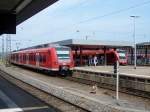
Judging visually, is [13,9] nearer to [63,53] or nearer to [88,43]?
[63,53]

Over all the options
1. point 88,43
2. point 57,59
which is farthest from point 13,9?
point 88,43

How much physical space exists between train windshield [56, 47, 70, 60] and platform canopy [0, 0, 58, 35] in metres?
20.1

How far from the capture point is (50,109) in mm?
15391

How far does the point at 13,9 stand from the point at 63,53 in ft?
72.8

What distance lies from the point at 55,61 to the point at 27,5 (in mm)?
22118

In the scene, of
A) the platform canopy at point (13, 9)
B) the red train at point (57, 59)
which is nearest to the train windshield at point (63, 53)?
the red train at point (57, 59)

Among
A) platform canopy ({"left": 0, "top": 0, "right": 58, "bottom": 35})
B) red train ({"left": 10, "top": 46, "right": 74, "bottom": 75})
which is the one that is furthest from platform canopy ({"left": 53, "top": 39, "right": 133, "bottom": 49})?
platform canopy ({"left": 0, "top": 0, "right": 58, "bottom": 35})

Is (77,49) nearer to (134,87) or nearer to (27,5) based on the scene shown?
(134,87)

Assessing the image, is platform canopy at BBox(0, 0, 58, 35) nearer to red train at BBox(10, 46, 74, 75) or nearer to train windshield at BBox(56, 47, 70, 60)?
red train at BBox(10, 46, 74, 75)

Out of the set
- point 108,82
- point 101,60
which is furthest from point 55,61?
point 101,60

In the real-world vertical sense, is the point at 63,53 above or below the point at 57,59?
above

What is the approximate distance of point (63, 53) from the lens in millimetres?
39469

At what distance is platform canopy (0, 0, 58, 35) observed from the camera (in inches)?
618

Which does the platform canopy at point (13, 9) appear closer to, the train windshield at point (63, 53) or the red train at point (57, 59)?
the red train at point (57, 59)
